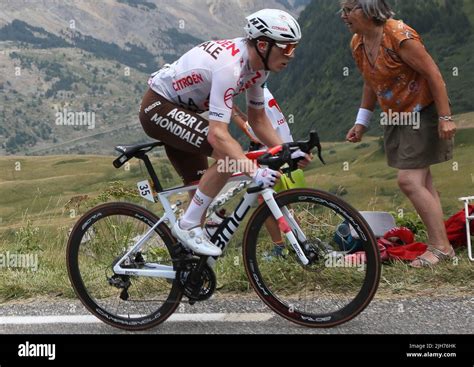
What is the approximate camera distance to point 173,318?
15.1 feet

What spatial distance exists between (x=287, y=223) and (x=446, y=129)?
1.76m

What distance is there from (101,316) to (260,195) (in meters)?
1.30

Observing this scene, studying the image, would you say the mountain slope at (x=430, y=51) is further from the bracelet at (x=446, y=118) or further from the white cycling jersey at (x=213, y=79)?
the white cycling jersey at (x=213, y=79)

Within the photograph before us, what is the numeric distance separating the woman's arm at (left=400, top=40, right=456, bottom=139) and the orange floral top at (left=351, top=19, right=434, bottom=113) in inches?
2.8

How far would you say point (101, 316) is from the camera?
452 cm

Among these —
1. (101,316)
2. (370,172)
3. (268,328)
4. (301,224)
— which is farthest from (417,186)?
(370,172)

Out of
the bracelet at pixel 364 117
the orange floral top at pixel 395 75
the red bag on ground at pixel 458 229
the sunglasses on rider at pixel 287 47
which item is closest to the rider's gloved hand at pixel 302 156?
the sunglasses on rider at pixel 287 47

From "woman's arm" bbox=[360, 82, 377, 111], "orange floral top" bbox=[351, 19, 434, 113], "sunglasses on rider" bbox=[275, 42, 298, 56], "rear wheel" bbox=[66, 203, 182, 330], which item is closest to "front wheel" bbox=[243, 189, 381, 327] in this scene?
"rear wheel" bbox=[66, 203, 182, 330]

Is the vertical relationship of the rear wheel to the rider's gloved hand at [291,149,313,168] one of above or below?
below

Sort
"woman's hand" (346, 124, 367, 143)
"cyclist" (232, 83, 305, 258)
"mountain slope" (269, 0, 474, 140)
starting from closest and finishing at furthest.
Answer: "cyclist" (232, 83, 305, 258) → "woman's hand" (346, 124, 367, 143) → "mountain slope" (269, 0, 474, 140)

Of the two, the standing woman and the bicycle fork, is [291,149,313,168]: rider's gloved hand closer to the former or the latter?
the bicycle fork

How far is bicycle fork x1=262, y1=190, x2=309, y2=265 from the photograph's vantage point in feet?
13.6
